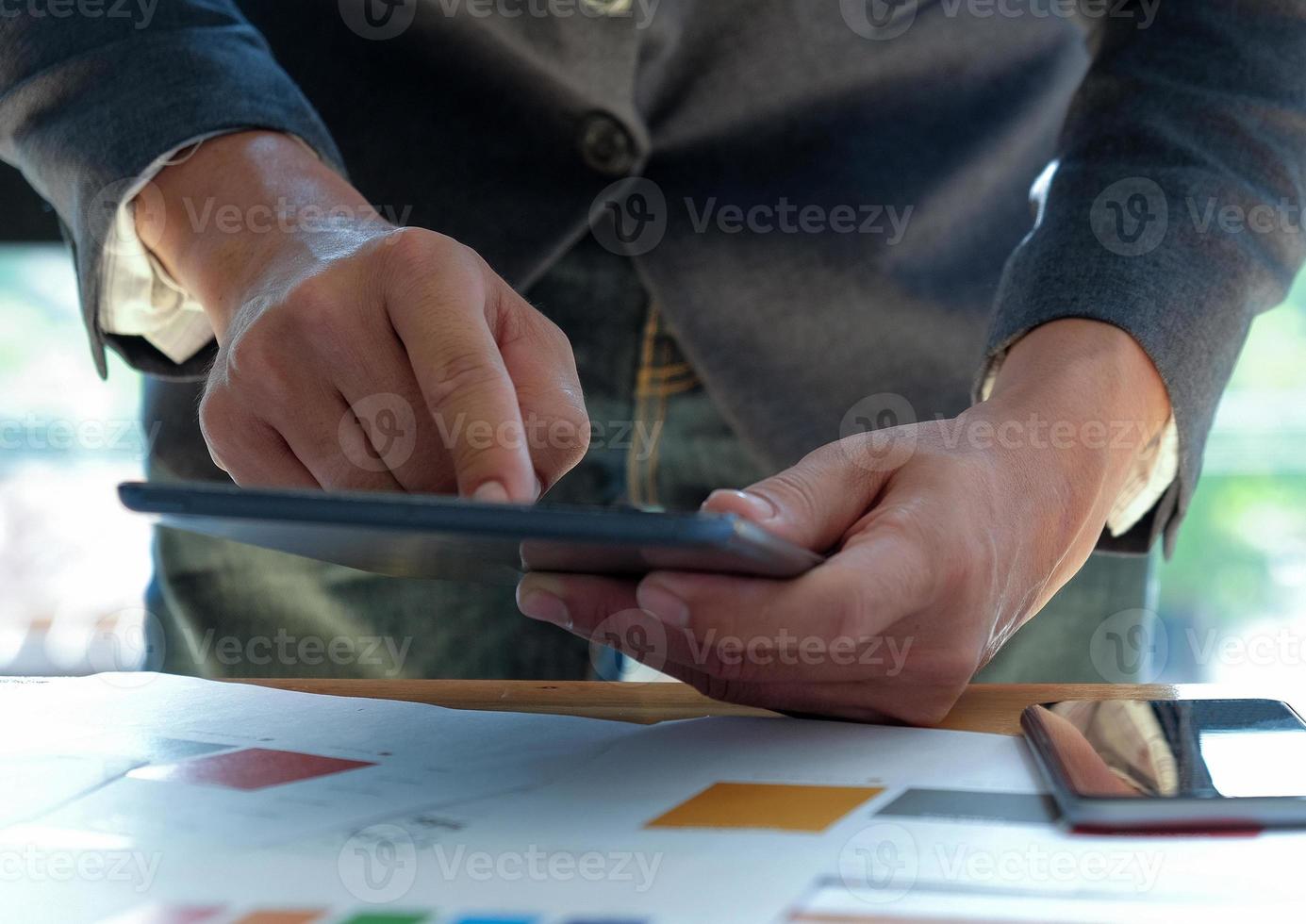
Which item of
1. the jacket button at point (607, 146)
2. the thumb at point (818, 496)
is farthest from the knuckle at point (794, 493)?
the jacket button at point (607, 146)

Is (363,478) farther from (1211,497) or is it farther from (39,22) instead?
(1211,497)

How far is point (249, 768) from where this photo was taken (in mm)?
459

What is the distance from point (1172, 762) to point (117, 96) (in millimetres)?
674

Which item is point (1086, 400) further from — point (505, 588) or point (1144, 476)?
point (505, 588)

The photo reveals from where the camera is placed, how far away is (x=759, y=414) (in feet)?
2.92

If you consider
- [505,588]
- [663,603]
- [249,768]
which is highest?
[663,603]

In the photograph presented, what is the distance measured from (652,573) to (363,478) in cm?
20

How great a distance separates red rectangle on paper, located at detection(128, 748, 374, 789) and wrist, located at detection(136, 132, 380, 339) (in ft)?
0.86

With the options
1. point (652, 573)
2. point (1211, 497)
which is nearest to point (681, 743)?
point (652, 573)

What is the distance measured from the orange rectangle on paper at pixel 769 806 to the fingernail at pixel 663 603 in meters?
0.07

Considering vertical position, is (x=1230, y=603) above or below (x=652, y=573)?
below

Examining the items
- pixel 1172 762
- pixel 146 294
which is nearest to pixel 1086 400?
pixel 1172 762

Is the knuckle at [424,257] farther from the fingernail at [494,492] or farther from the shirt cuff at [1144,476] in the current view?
the shirt cuff at [1144,476]

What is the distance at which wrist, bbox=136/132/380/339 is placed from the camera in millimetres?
626
